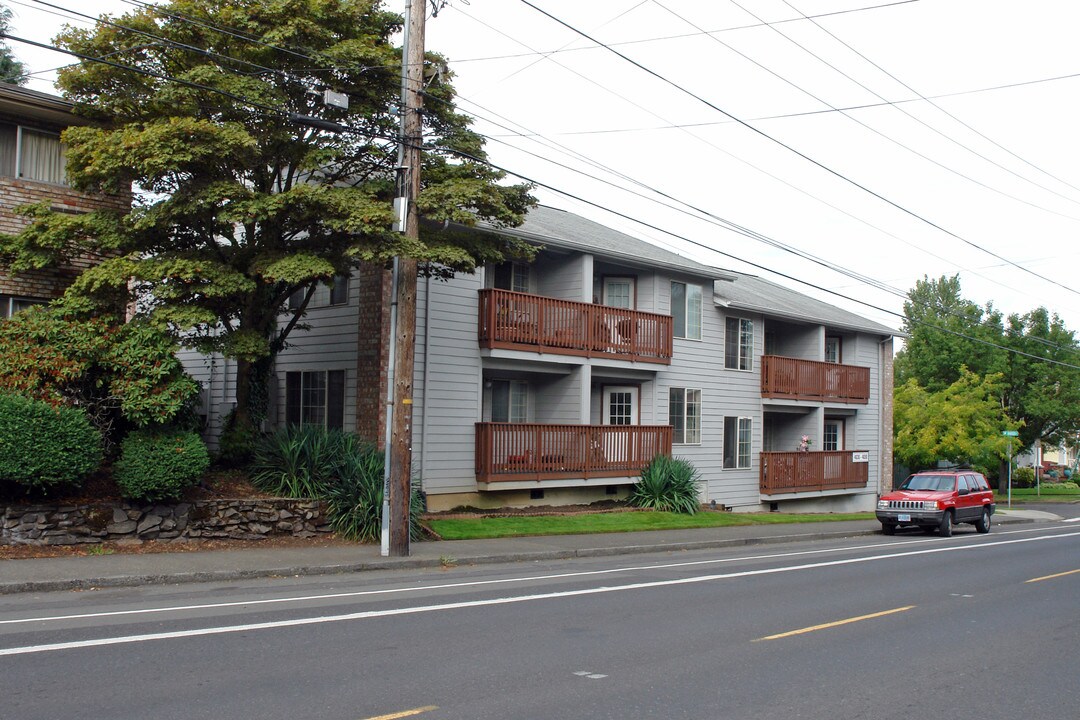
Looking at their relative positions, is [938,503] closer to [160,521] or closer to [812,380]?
[812,380]

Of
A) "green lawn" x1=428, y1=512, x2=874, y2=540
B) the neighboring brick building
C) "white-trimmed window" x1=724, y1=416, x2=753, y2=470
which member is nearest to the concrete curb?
"green lawn" x1=428, y1=512, x2=874, y2=540

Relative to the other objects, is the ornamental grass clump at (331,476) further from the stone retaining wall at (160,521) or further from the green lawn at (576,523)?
the green lawn at (576,523)

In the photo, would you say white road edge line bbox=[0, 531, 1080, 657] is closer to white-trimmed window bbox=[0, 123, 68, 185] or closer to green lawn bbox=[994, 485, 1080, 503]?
white-trimmed window bbox=[0, 123, 68, 185]

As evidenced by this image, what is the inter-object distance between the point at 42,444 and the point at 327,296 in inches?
382

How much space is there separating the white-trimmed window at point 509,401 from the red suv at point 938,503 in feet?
32.4

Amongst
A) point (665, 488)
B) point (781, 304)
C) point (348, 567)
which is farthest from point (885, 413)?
point (348, 567)

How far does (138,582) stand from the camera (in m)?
12.7

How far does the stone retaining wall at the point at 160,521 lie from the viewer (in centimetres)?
1431

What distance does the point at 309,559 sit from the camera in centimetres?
1478

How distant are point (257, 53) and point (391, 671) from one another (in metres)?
11.9

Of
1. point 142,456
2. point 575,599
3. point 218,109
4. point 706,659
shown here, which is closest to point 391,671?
point 706,659

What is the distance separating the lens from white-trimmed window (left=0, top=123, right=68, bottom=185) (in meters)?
17.5

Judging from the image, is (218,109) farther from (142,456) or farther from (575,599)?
(575,599)

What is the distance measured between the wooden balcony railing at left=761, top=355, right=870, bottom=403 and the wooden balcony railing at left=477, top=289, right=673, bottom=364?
246 inches
